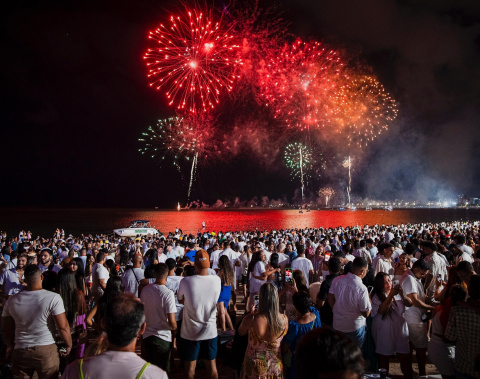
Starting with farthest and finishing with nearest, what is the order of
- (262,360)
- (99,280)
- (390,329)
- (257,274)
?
(257,274) → (99,280) → (390,329) → (262,360)

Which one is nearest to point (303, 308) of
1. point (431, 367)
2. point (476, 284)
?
point (476, 284)

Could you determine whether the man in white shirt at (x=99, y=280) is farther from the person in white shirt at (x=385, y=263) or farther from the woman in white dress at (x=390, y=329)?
the person in white shirt at (x=385, y=263)

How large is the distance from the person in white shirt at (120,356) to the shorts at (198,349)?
2527 mm

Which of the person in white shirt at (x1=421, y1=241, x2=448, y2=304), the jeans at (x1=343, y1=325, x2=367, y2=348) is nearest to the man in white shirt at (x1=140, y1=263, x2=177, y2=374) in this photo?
the jeans at (x1=343, y1=325, x2=367, y2=348)

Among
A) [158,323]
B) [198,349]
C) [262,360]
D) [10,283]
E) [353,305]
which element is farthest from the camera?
[10,283]

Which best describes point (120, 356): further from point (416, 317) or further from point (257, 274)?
point (257, 274)

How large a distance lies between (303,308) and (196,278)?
1553mm

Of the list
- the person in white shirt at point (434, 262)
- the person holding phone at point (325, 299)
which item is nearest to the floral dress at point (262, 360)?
the person holding phone at point (325, 299)

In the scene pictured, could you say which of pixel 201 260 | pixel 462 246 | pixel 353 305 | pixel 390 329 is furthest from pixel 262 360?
pixel 462 246

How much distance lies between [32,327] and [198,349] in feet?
6.95

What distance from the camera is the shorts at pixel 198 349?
4895mm

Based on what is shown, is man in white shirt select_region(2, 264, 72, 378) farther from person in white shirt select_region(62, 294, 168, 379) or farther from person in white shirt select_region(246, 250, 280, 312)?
person in white shirt select_region(246, 250, 280, 312)

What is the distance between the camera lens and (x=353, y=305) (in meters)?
5.10

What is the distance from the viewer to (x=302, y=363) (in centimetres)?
195
